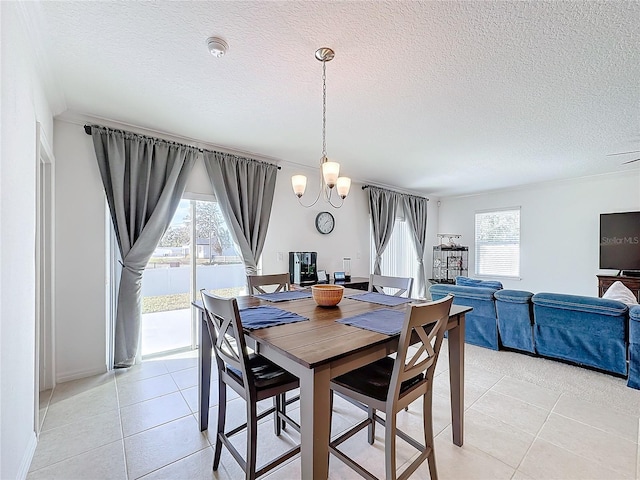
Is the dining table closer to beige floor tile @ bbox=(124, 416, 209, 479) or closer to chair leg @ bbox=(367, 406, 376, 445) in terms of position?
beige floor tile @ bbox=(124, 416, 209, 479)

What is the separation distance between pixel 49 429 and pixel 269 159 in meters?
3.37

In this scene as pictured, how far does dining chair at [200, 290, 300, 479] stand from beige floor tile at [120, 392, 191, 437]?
29.0 inches

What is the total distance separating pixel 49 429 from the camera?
6.64 feet

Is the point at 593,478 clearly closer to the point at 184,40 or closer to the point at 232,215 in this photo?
the point at 184,40

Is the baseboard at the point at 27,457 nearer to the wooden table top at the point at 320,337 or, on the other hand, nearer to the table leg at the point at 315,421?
the wooden table top at the point at 320,337

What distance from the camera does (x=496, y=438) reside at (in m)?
1.96

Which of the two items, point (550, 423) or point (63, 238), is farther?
point (63, 238)

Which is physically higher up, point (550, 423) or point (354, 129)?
point (354, 129)

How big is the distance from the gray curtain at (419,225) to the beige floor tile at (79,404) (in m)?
5.40

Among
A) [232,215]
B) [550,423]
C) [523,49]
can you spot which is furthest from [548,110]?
[232,215]

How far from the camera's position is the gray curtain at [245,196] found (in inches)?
140

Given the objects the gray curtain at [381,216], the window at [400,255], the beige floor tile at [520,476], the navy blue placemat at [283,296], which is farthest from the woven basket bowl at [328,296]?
the window at [400,255]

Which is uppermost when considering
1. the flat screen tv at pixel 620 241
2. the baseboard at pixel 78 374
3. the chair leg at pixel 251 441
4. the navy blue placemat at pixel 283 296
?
the flat screen tv at pixel 620 241

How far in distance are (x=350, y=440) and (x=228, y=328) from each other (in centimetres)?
118
